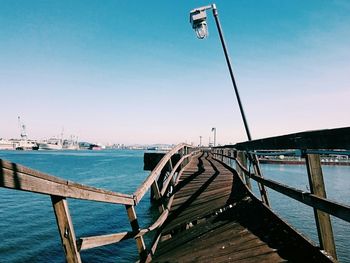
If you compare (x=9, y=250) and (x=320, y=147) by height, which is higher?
(x=320, y=147)

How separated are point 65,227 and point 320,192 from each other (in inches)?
88.2

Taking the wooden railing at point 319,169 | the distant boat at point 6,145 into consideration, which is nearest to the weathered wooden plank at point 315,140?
the wooden railing at point 319,169

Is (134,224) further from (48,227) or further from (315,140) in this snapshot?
(48,227)

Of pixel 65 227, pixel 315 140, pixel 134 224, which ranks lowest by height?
pixel 134 224

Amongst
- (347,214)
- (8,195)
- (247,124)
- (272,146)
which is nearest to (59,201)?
(347,214)

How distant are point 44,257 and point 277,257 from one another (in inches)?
484

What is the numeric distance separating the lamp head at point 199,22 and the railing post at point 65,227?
917cm

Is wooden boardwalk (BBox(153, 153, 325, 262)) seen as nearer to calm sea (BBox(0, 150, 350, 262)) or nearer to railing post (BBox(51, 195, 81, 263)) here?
railing post (BBox(51, 195, 81, 263))

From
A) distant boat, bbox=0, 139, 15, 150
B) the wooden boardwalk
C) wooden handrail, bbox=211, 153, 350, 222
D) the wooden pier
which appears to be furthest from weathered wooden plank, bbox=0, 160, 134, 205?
distant boat, bbox=0, 139, 15, 150

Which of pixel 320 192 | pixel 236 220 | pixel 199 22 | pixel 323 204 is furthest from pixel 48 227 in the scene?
pixel 323 204

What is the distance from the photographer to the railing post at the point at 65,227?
2133 millimetres

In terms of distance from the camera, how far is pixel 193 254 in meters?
3.62

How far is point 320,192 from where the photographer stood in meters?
2.61

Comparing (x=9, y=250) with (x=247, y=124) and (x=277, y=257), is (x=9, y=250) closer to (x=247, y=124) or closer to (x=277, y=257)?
(x=247, y=124)
